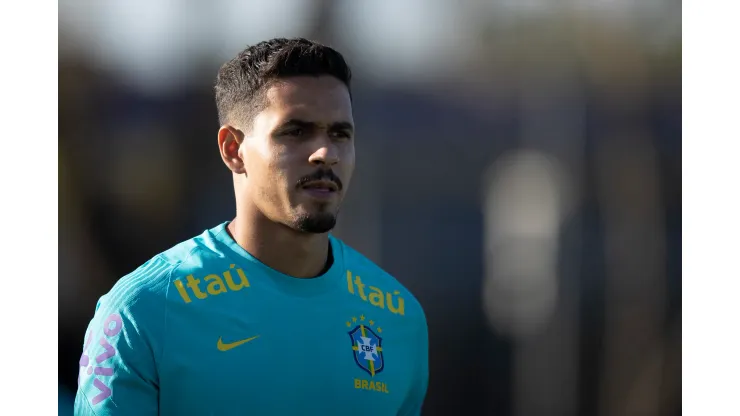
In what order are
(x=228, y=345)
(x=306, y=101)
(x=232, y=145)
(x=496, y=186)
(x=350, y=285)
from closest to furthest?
1. (x=228, y=345)
2. (x=306, y=101)
3. (x=232, y=145)
4. (x=350, y=285)
5. (x=496, y=186)

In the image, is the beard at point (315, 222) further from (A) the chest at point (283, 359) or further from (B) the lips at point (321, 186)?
(A) the chest at point (283, 359)

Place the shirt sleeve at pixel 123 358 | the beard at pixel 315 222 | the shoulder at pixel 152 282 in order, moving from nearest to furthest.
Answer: the shirt sleeve at pixel 123 358 → the shoulder at pixel 152 282 → the beard at pixel 315 222

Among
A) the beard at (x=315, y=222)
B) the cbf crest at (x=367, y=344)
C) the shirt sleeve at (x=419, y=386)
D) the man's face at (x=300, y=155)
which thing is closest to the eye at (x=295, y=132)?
the man's face at (x=300, y=155)

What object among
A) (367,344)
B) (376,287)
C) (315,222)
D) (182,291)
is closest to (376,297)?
(376,287)

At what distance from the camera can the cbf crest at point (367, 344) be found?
247cm

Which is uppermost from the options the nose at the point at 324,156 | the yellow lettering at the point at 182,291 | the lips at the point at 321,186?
the nose at the point at 324,156

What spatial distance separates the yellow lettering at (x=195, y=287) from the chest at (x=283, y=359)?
33 mm

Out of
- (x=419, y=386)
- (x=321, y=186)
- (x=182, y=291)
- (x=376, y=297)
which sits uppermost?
(x=321, y=186)

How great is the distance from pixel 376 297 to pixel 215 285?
1.85ft

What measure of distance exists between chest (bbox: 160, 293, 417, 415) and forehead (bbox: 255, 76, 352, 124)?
0.54 metres

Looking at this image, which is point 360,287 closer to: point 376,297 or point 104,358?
point 376,297

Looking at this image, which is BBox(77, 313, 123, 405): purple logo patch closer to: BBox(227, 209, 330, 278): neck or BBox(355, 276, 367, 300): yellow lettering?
BBox(227, 209, 330, 278): neck

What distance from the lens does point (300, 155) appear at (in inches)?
91.7
